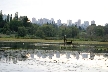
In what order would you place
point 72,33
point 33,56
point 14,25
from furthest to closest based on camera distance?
1. point 14,25
2. point 72,33
3. point 33,56

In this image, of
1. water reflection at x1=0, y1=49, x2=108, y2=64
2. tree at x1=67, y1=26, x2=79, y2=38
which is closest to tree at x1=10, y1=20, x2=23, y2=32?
tree at x1=67, y1=26, x2=79, y2=38

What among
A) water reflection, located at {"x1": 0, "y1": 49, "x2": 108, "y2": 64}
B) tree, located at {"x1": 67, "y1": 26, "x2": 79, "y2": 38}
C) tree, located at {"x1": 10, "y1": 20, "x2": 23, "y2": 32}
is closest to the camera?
water reflection, located at {"x1": 0, "y1": 49, "x2": 108, "y2": 64}

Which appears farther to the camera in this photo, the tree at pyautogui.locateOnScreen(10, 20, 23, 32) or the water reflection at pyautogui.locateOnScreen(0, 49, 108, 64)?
the tree at pyautogui.locateOnScreen(10, 20, 23, 32)

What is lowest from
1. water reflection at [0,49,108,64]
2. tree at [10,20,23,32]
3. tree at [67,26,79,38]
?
water reflection at [0,49,108,64]

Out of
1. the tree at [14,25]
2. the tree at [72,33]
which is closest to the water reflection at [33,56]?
the tree at [72,33]

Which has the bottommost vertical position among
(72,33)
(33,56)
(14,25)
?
(33,56)

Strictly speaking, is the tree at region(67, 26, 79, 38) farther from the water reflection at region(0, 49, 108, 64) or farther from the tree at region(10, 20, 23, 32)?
the water reflection at region(0, 49, 108, 64)

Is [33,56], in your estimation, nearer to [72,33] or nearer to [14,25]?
[72,33]

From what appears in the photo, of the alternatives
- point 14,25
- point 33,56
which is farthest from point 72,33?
point 33,56

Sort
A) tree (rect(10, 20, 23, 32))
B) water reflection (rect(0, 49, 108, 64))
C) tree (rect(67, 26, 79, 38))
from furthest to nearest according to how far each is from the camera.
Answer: tree (rect(10, 20, 23, 32)) < tree (rect(67, 26, 79, 38)) < water reflection (rect(0, 49, 108, 64))

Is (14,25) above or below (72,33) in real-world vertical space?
above

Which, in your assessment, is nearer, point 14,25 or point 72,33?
point 72,33

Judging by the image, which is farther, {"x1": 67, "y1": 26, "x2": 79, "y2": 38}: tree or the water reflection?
{"x1": 67, "y1": 26, "x2": 79, "y2": 38}: tree

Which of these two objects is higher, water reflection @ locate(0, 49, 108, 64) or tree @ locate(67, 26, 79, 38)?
tree @ locate(67, 26, 79, 38)
